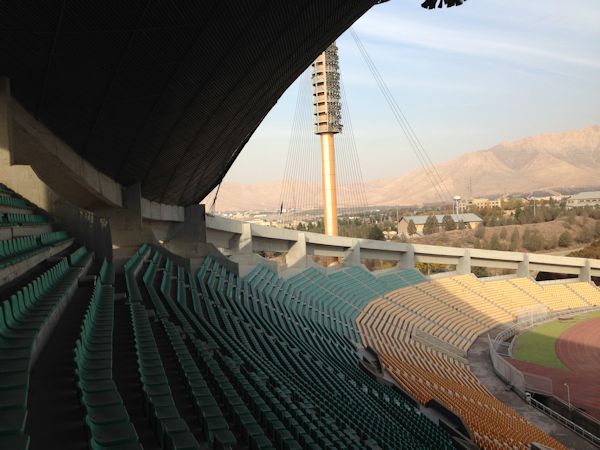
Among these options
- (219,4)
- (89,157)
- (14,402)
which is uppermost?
(219,4)

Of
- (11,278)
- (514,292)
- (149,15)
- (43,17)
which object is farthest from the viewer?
(514,292)

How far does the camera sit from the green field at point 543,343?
→ 964 inches

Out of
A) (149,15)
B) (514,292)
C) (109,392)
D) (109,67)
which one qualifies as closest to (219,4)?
(149,15)

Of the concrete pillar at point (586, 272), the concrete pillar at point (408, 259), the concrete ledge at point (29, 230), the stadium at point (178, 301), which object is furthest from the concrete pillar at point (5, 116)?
the concrete pillar at point (586, 272)

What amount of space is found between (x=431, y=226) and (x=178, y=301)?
89522 mm

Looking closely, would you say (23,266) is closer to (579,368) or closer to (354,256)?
(579,368)

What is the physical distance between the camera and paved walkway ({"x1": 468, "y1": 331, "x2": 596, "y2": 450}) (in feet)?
49.8

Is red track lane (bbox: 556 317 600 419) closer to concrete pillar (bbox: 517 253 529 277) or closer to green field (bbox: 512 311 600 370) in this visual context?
green field (bbox: 512 311 600 370)

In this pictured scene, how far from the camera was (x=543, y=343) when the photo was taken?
27.6 meters

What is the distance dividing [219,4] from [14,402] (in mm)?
7068

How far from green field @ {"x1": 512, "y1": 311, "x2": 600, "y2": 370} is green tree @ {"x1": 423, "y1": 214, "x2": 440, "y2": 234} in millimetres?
61784

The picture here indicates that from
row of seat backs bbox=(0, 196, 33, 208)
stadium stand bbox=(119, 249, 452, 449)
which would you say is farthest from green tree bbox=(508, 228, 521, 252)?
row of seat backs bbox=(0, 196, 33, 208)

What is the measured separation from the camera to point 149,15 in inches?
339

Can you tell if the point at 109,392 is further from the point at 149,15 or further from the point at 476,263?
the point at 476,263
